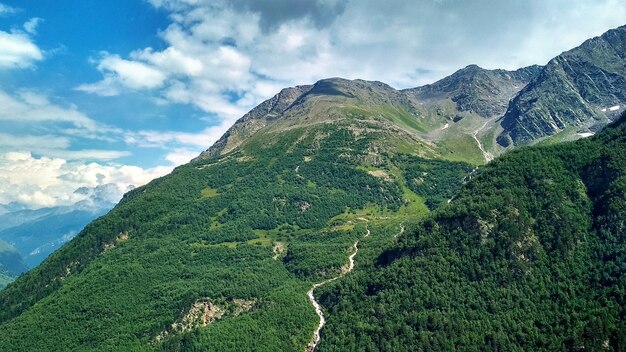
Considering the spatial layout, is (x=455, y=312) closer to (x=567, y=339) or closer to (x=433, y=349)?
(x=433, y=349)

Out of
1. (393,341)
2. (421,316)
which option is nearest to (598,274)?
(421,316)

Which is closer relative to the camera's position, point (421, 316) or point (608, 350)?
point (608, 350)

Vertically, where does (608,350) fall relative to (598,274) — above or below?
below

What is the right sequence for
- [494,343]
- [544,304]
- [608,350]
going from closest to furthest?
[608,350] < [494,343] < [544,304]

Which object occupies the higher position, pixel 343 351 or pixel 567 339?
pixel 343 351

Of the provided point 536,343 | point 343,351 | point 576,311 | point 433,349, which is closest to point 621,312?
point 576,311

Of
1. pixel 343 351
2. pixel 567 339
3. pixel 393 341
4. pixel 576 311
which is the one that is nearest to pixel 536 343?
pixel 567 339

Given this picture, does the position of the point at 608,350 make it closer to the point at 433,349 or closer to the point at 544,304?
the point at 544,304

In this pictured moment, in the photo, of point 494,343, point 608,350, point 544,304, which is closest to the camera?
point 608,350

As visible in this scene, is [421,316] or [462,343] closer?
[462,343]
